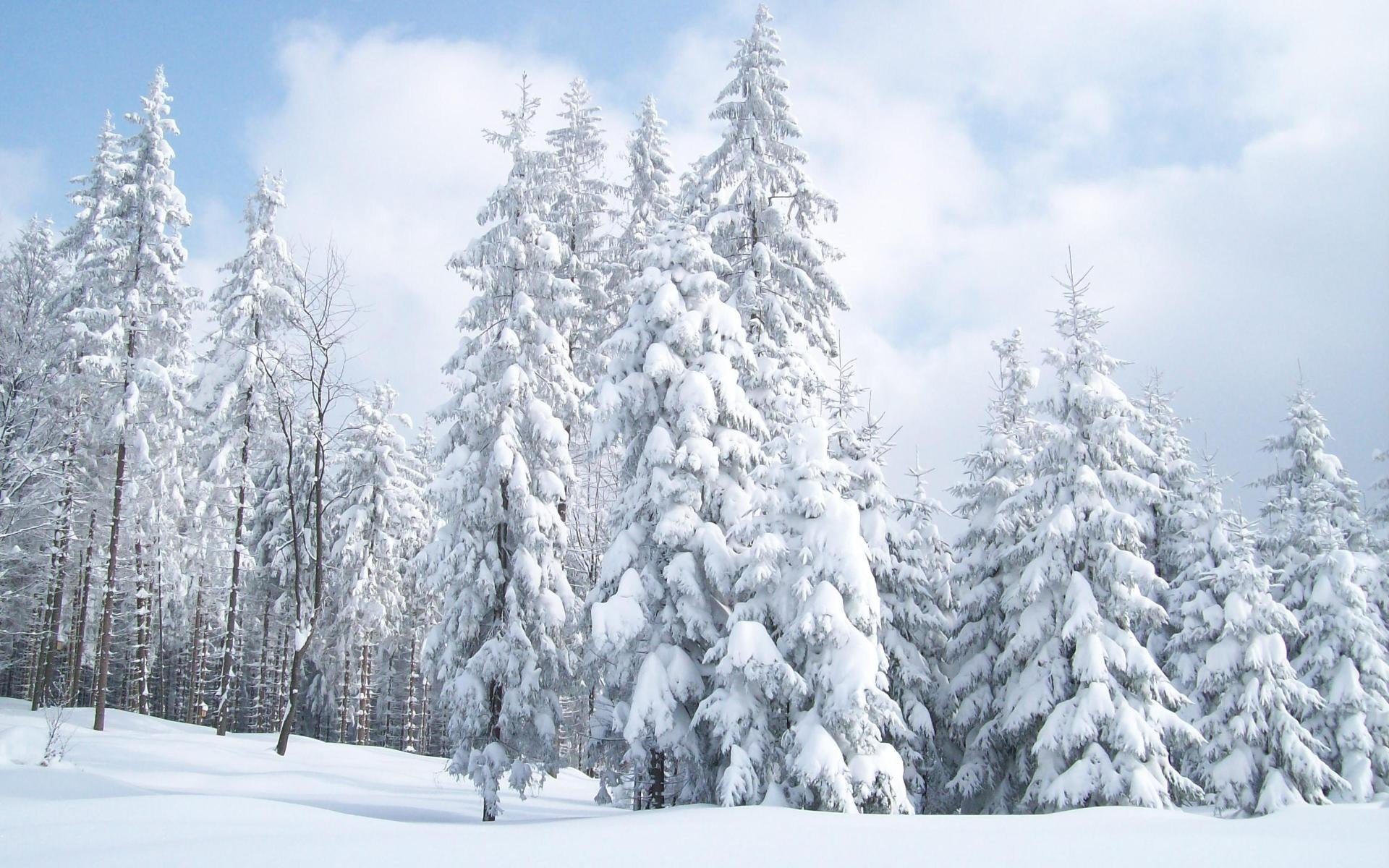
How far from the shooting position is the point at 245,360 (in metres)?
26.9

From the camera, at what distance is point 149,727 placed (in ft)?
87.4

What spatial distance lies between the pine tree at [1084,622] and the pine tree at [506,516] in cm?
1047

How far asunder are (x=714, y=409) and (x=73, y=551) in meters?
31.2

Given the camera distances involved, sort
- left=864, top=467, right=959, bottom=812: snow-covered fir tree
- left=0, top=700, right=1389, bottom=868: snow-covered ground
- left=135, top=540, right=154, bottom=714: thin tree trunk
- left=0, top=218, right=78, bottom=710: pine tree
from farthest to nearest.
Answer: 1. left=135, top=540, right=154, bottom=714: thin tree trunk
2. left=864, top=467, right=959, bottom=812: snow-covered fir tree
3. left=0, top=218, right=78, bottom=710: pine tree
4. left=0, top=700, right=1389, bottom=868: snow-covered ground

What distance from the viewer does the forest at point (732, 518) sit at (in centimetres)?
1566

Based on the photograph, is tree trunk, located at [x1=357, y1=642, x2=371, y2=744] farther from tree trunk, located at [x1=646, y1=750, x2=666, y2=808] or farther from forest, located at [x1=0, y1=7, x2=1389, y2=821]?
tree trunk, located at [x1=646, y1=750, x2=666, y2=808]

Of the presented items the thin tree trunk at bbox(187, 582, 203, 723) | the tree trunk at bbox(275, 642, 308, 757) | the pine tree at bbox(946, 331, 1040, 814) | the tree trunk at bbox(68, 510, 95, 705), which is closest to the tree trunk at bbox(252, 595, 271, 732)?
the thin tree trunk at bbox(187, 582, 203, 723)

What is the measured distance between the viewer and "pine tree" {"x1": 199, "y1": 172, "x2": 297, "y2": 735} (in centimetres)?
2686

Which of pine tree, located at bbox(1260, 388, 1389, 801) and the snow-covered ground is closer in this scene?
the snow-covered ground

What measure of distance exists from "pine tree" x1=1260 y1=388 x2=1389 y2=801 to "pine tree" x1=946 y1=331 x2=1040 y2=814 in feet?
29.7

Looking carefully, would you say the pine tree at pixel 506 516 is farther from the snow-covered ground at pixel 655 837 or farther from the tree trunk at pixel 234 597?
the tree trunk at pixel 234 597

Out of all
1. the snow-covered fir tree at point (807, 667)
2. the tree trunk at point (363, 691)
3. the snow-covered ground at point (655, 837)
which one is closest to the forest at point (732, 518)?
the snow-covered fir tree at point (807, 667)

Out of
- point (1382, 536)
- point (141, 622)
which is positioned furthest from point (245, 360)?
point (1382, 536)

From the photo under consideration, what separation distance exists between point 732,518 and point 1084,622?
7.55 m
